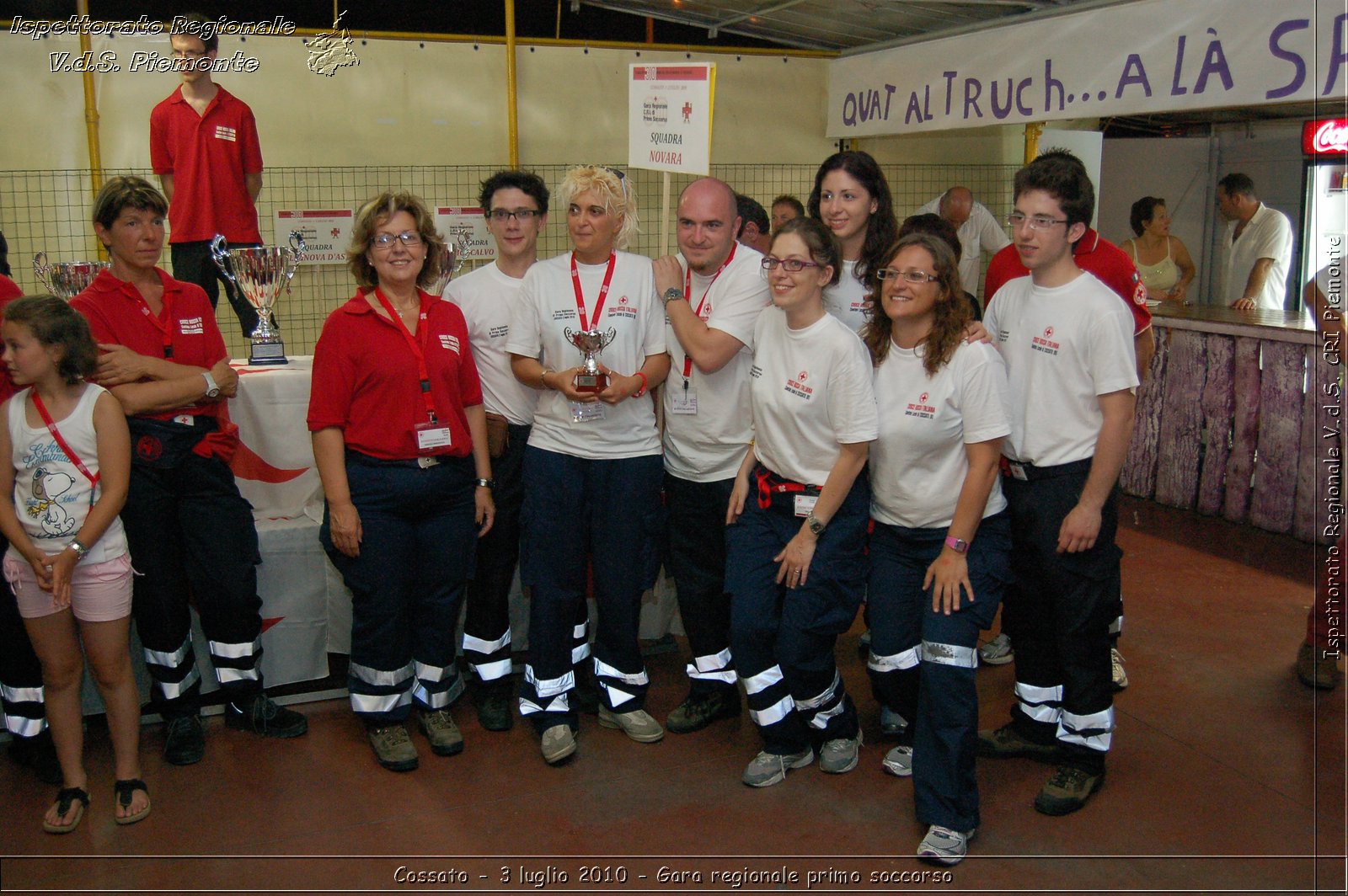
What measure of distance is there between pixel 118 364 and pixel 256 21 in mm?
5071

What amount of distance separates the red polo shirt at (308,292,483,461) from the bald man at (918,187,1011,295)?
5141 mm

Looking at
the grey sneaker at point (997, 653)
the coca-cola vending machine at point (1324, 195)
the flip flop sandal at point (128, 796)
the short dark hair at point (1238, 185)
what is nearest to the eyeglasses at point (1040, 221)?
the coca-cola vending machine at point (1324, 195)

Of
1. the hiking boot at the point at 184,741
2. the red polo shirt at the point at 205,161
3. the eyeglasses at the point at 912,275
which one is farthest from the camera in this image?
the red polo shirt at the point at 205,161

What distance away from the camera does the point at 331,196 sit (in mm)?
7125

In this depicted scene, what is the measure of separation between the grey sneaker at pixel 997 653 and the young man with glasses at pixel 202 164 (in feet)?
11.3

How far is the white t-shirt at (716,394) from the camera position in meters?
3.31

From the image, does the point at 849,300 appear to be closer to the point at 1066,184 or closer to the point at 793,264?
the point at 793,264

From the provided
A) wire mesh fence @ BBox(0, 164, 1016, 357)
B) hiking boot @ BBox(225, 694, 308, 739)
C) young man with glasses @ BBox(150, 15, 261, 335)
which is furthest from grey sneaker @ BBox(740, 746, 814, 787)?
wire mesh fence @ BBox(0, 164, 1016, 357)

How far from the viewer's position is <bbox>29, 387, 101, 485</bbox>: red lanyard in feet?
9.69

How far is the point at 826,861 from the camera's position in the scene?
282 cm

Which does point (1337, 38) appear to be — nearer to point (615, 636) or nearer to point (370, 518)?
point (615, 636)

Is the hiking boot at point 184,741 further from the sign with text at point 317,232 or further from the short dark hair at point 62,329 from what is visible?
the sign with text at point 317,232

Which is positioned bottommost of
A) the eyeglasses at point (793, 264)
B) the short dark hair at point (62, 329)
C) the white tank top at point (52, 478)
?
the white tank top at point (52, 478)

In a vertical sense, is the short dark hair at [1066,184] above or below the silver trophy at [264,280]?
above
